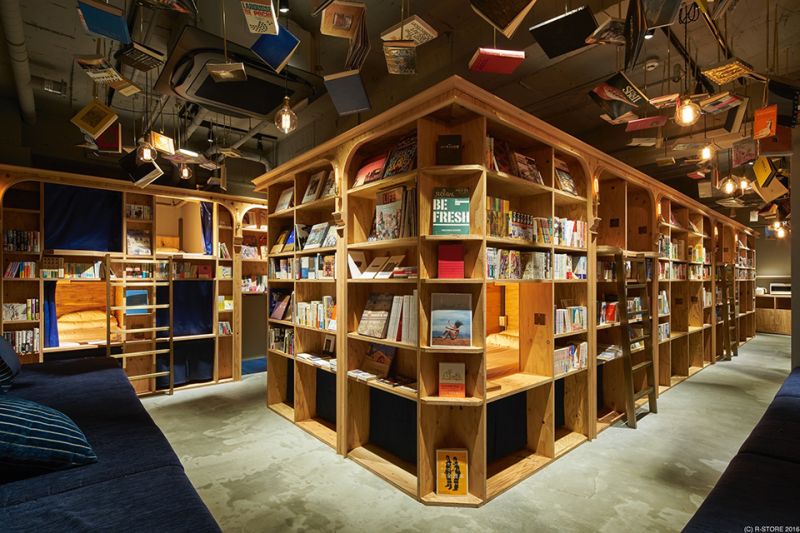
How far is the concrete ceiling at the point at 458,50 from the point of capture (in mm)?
3422

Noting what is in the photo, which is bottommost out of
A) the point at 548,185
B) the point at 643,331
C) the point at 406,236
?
the point at 643,331

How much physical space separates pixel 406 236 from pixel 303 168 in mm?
1827

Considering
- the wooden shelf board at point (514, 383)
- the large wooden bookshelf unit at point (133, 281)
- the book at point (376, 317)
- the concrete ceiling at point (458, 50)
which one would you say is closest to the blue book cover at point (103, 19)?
the concrete ceiling at point (458, 50)

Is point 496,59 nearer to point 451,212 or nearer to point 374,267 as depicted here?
point 451,212

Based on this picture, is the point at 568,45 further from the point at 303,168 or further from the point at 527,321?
the point at 303,168

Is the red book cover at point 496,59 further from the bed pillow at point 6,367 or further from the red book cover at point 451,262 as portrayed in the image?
the bed pillow at point 6,367

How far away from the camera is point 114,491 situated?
1416 millimetres

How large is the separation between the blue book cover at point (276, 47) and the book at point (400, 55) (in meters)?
0.53

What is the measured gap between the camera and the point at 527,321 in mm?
3451

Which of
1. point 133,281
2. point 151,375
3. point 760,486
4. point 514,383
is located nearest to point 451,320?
point 514,383

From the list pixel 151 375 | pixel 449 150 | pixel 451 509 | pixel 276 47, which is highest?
→ pixel 276 47

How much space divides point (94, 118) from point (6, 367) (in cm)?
195

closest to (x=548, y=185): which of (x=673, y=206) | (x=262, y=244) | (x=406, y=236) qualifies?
(x=406, y=236)

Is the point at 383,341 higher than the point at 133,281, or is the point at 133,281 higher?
the point at 133,281
